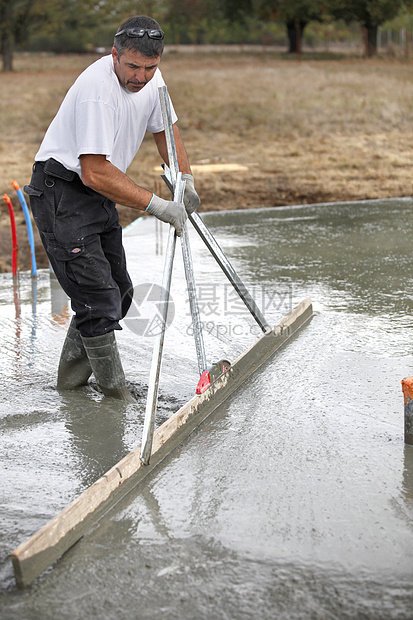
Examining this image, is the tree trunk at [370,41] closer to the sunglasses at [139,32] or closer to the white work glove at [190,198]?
the white work glove at [190,198]

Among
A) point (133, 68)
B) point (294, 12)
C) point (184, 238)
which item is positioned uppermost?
point (294, 12)

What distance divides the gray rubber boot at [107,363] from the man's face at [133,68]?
1143 millimetres

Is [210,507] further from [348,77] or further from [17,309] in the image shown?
[348,77]

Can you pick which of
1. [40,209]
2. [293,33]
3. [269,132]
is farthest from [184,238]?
[293,33]

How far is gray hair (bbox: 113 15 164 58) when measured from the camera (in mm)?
2959

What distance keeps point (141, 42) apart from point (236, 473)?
179 cm

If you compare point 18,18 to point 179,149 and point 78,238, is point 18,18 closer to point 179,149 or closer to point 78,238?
point 179,149

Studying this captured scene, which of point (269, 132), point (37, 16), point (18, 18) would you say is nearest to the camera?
point (269, 132)

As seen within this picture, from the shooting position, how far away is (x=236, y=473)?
274cm

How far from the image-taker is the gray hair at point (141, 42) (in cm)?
296

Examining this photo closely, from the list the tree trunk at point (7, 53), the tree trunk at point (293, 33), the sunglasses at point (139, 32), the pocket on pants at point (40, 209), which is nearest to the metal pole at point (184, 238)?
the sunglasses at point (139, 32)

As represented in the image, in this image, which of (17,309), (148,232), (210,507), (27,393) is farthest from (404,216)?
(210,507)

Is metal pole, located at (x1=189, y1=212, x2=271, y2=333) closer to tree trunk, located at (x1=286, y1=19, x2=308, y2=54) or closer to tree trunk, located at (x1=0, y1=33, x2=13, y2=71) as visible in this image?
tree trunk, located at (x1=0, y1=33, x2=13, y2=71)

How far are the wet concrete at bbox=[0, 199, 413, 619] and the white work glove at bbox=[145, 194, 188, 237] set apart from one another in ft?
2.93
